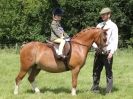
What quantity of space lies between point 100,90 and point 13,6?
127 feet

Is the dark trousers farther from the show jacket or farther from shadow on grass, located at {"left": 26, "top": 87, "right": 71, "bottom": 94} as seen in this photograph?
the show jacket

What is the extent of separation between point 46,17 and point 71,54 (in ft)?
126

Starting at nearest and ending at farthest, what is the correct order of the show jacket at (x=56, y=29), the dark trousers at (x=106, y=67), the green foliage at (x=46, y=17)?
the show jacket at (x=56, y=29)
the dark trousers at (x=106, y=67)
the green foliage at (x=46, y=17)

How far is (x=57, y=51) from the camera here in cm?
1220

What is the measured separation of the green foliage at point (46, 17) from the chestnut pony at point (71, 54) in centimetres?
3467

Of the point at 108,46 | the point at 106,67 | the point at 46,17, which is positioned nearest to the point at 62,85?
the point at 106,67

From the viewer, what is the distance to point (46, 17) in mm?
50469

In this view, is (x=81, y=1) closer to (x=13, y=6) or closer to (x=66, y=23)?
(x=66, y=23)

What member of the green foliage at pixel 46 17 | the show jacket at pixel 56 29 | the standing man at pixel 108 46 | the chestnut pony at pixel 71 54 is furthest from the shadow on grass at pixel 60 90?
the green foliage at pixel 46 17

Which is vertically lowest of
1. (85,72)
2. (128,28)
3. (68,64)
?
(128,28)

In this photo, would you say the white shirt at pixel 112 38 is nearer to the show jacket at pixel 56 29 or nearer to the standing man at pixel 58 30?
the standing man at pixel 58 30

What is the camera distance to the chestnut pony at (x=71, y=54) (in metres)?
12.3

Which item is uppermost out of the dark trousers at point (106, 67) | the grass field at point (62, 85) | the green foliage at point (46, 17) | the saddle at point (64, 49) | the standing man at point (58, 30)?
the standing man at point (58, 30)

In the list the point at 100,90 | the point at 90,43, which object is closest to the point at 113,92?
the point at 100,90
